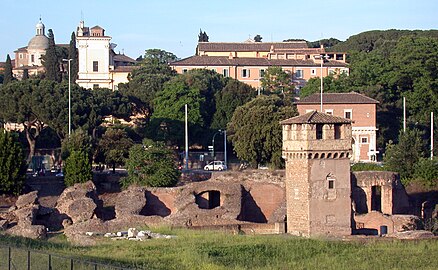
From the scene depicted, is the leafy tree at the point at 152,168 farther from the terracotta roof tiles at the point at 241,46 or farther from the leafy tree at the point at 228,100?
the terracotta roof tiles at the point at 241,46

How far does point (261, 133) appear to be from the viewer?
214 feet

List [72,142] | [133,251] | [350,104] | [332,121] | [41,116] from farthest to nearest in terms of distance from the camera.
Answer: [350,104]
[41,116]
[72,142]
[332,121]
[133,251]

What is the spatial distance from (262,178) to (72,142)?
46.2ft

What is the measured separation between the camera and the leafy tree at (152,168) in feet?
180

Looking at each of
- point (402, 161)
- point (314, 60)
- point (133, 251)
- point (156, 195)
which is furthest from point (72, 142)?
point (314, 60)

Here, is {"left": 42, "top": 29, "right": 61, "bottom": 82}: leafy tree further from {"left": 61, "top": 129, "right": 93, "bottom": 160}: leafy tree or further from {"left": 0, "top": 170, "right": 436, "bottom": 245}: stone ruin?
{"left": 0, "top": 170, "right": 436, "bottom": 245}: stone ruin

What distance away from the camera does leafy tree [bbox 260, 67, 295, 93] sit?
9362cm

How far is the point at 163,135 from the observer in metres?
74.2

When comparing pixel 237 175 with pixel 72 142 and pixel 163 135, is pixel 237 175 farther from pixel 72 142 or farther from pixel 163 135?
pixel 163 135

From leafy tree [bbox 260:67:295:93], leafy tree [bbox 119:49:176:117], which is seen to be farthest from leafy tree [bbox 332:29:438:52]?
leafy tree [bbox 260:67:295:93]

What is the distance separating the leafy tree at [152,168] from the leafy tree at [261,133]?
9093 mm

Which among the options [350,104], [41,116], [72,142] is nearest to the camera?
[72,142]

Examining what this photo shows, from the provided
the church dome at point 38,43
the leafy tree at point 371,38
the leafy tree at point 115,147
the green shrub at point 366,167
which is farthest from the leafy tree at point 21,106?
the church dome at point 38,43

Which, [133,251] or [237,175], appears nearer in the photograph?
[133,251]
